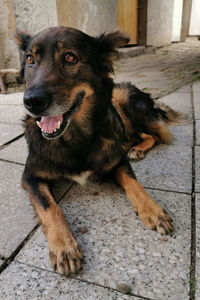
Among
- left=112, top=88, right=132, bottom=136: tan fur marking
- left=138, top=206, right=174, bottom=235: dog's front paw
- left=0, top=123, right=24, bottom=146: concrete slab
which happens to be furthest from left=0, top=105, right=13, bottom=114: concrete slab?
left=138, top=206, right=174, bottom=235: dog's front paw

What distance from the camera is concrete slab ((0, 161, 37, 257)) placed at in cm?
165

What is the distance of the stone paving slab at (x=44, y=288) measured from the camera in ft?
4.24

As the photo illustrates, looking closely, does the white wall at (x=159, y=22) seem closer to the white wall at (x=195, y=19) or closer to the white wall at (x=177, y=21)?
the white wall at (x=177, y=21)

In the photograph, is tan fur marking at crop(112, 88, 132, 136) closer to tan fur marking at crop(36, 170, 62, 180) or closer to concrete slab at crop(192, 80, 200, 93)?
tan fur marking at crop(36, 170, 62, 180)

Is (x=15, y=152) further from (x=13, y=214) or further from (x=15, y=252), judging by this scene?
(x=15, y=252)

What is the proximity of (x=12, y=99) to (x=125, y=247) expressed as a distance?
418 centimetres

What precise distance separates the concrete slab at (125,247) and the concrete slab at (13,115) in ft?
7.14

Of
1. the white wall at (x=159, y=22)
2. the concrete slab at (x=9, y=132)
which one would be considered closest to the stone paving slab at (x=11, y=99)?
the concrete slab at (x=9, y=132)

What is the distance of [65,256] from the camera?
58.1 inches

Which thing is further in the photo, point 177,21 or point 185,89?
point 177,21

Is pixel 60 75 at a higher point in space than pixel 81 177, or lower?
higher

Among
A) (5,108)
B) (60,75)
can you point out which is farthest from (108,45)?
(5,108)

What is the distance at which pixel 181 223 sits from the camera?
1754 millimetres

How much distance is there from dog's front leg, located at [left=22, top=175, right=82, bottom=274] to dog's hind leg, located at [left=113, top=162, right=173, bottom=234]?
0.52 metres
